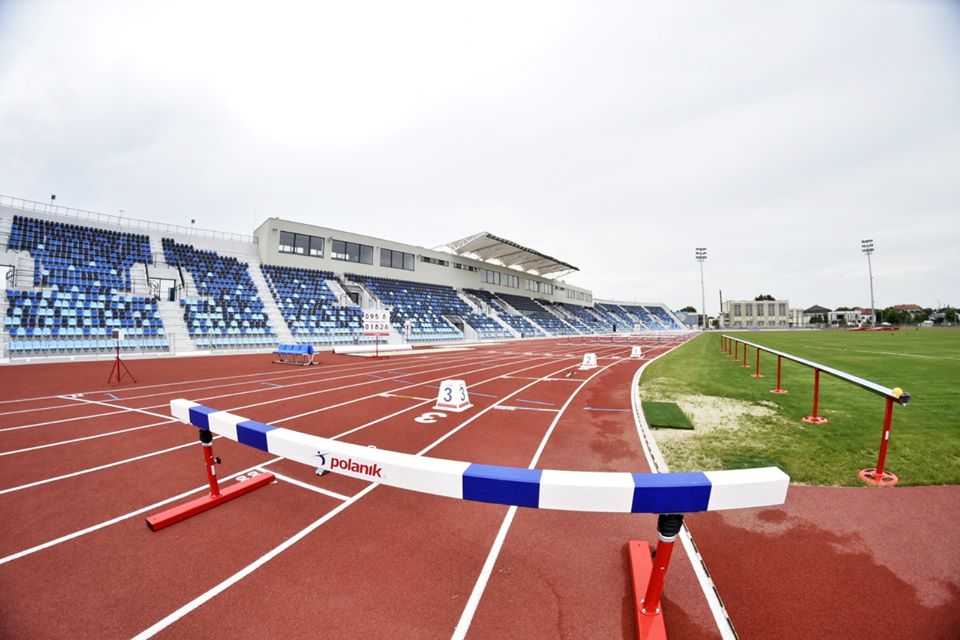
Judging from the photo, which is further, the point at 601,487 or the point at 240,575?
the point at 240,575

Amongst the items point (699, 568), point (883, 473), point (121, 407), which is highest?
point (121, 407)

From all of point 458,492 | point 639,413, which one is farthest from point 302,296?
point 458,492

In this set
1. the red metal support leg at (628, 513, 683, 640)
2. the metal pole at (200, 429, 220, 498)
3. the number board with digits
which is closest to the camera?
the red metal support leg at (628, 513, 683, 640)

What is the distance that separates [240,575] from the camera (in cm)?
306

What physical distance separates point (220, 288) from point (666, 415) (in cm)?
2904

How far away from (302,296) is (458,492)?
3009 cm

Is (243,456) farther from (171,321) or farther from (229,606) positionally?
(171,321)

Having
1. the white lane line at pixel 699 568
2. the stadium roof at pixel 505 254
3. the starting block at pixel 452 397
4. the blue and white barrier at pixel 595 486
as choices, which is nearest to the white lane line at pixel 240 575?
the blue and white barrier at pixel 595 486

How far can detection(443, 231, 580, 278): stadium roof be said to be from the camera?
42250mm

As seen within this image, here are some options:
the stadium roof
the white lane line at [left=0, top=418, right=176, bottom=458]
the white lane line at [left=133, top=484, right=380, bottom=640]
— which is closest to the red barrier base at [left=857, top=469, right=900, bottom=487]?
the white lane line at [left=133, top=484, right=380, bottom=640]

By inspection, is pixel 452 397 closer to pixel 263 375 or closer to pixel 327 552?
pixel 327 552

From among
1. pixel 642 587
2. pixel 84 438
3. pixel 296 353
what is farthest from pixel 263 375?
pixel 642 587

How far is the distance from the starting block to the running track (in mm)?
1710

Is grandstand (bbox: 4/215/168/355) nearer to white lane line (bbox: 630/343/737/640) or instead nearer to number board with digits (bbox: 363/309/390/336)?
number board with digits (bbox: 363/309/390/336)
